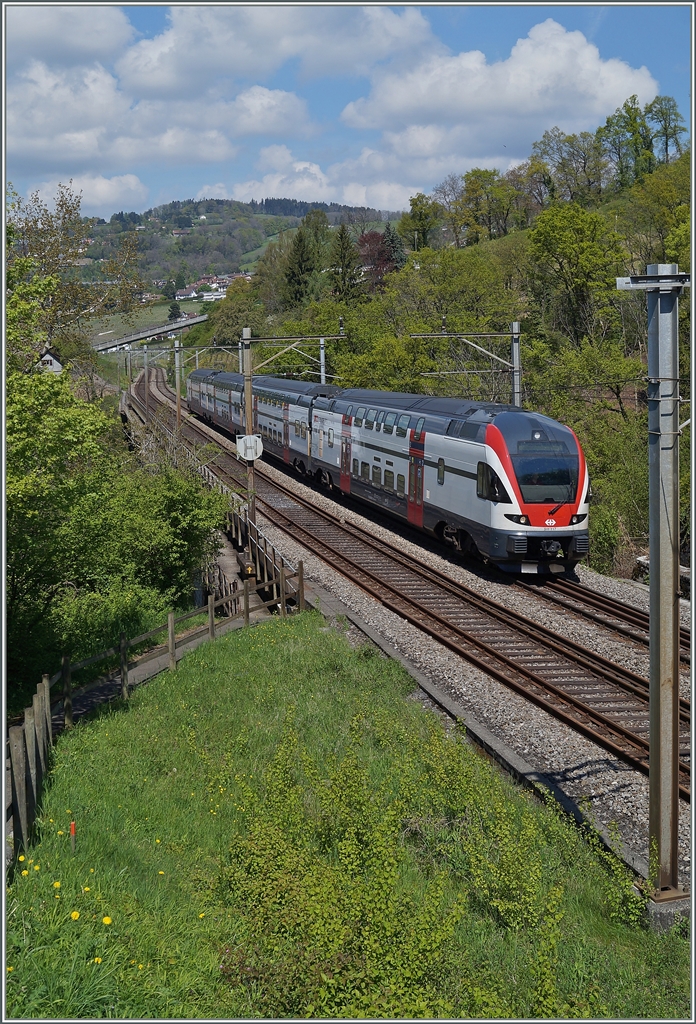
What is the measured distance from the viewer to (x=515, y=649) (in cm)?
1639

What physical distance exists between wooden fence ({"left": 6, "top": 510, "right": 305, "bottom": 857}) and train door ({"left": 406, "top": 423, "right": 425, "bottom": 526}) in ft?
12.0

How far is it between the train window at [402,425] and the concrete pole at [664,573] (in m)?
17.2

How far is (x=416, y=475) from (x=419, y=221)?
74.7 m

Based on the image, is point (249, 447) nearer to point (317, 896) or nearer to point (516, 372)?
point (516, 372)

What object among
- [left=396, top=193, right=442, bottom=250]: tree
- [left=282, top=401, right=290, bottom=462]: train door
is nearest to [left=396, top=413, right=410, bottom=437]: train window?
[left=282, top=401, right=290, bottom=462]: train door

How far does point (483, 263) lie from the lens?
57156 mm

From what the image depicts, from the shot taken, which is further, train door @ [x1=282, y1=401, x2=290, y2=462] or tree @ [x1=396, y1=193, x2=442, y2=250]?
tree @ [x1=396, y1=193, x2=442, y2=250]

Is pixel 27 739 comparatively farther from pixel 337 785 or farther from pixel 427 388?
pixel 427 388

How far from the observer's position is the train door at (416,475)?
24.5m

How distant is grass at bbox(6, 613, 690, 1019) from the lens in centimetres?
664

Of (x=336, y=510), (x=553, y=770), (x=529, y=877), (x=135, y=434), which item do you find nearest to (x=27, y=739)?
(x=529, y=877)

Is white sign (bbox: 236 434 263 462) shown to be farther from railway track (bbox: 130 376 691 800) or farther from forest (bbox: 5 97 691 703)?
railway track (bbox: 130 376 691 800)

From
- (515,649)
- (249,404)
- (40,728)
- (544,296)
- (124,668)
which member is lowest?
(515,649)

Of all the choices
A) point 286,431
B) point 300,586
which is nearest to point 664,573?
point 300,586
